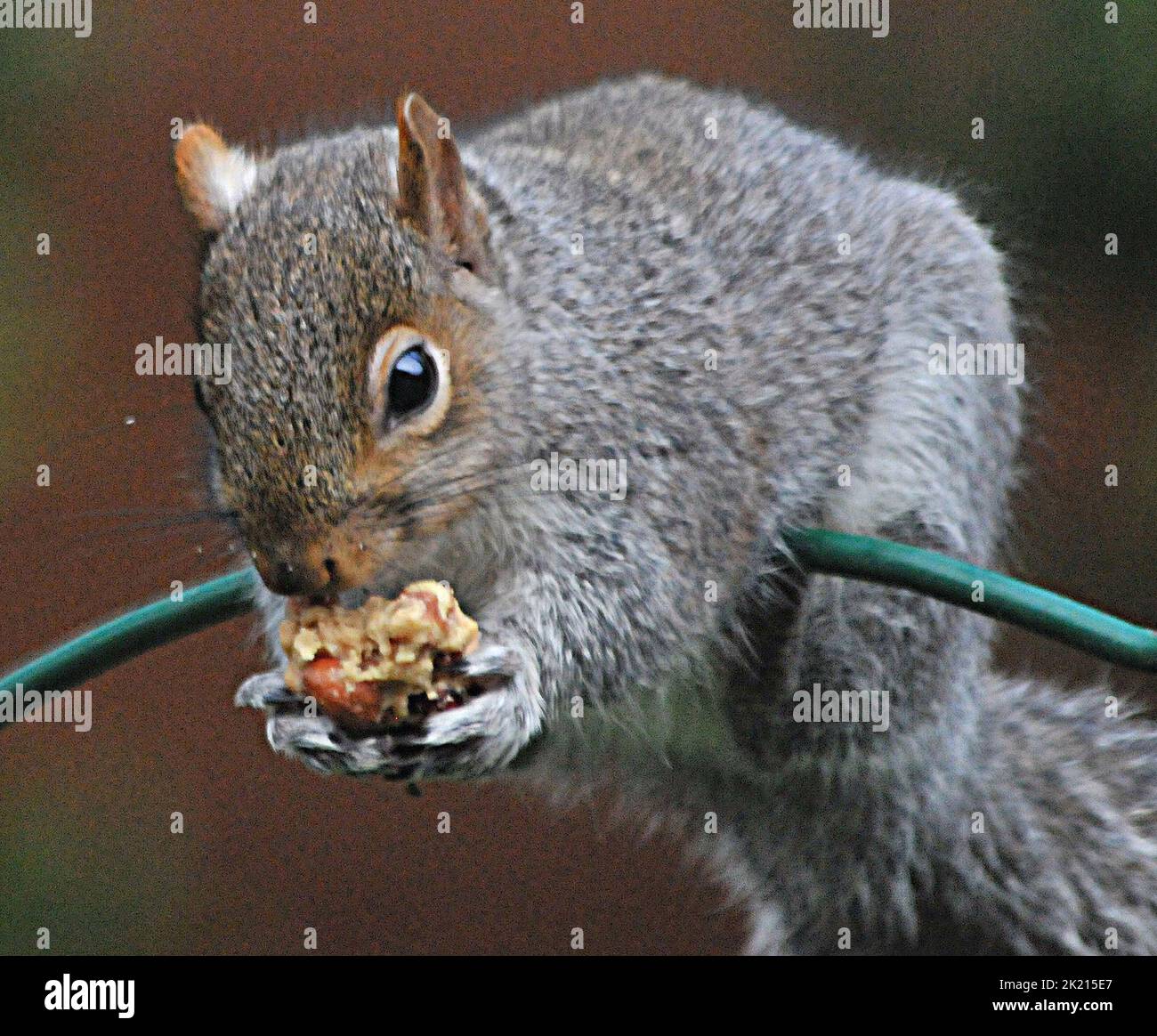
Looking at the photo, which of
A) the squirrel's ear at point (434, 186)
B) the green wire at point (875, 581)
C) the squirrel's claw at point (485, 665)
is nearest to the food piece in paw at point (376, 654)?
the squirrel's claw at point (485, 665)

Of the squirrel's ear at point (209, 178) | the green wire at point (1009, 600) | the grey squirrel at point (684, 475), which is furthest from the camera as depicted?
the squirrel's ear at point (209, 178)

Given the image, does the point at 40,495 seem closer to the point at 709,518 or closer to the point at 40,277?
the point at 40,277

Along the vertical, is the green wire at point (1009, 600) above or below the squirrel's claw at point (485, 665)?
above

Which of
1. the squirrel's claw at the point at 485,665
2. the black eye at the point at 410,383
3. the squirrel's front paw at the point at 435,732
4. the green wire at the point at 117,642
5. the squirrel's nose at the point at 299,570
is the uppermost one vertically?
the black eye at the point at 410,383

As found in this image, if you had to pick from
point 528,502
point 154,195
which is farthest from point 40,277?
point 528,502

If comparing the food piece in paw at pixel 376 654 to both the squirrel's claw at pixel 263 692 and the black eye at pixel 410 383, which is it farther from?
the black eye at pixel 410 383

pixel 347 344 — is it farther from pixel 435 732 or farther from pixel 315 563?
pixel 435 732

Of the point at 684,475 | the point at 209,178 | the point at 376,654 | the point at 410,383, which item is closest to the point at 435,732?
the point at 376,654
